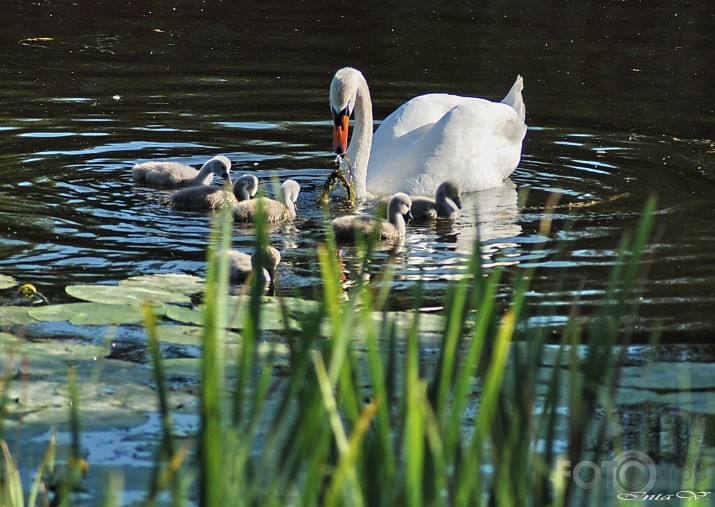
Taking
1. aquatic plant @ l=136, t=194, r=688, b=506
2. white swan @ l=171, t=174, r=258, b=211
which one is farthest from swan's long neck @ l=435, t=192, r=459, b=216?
aquatic plant @ l=136, t=194, r=688, b=506

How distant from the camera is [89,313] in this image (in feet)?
18.4

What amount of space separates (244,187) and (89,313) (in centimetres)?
304

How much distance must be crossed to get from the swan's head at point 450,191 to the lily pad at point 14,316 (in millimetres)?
3470

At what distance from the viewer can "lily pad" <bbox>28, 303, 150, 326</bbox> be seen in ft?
18.0

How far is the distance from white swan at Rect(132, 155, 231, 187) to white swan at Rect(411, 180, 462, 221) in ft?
4.60

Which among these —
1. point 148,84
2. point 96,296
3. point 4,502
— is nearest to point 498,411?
point 4,502

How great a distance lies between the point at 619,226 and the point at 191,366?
3.81 metres

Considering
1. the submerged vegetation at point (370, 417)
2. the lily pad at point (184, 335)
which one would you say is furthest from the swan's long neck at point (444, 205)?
the submerged vegetation at point (370, 417)

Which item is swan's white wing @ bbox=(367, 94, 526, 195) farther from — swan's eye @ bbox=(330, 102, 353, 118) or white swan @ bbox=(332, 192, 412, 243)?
white swan @ bbox=(332, 192, 412, 243)

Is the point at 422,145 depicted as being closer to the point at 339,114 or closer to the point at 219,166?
the point at 339,114

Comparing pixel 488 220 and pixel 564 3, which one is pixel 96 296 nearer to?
pixel 488 220

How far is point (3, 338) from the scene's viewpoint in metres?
5.14

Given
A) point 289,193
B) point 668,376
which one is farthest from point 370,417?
point 289,193

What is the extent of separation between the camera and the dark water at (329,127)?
22.9ft
